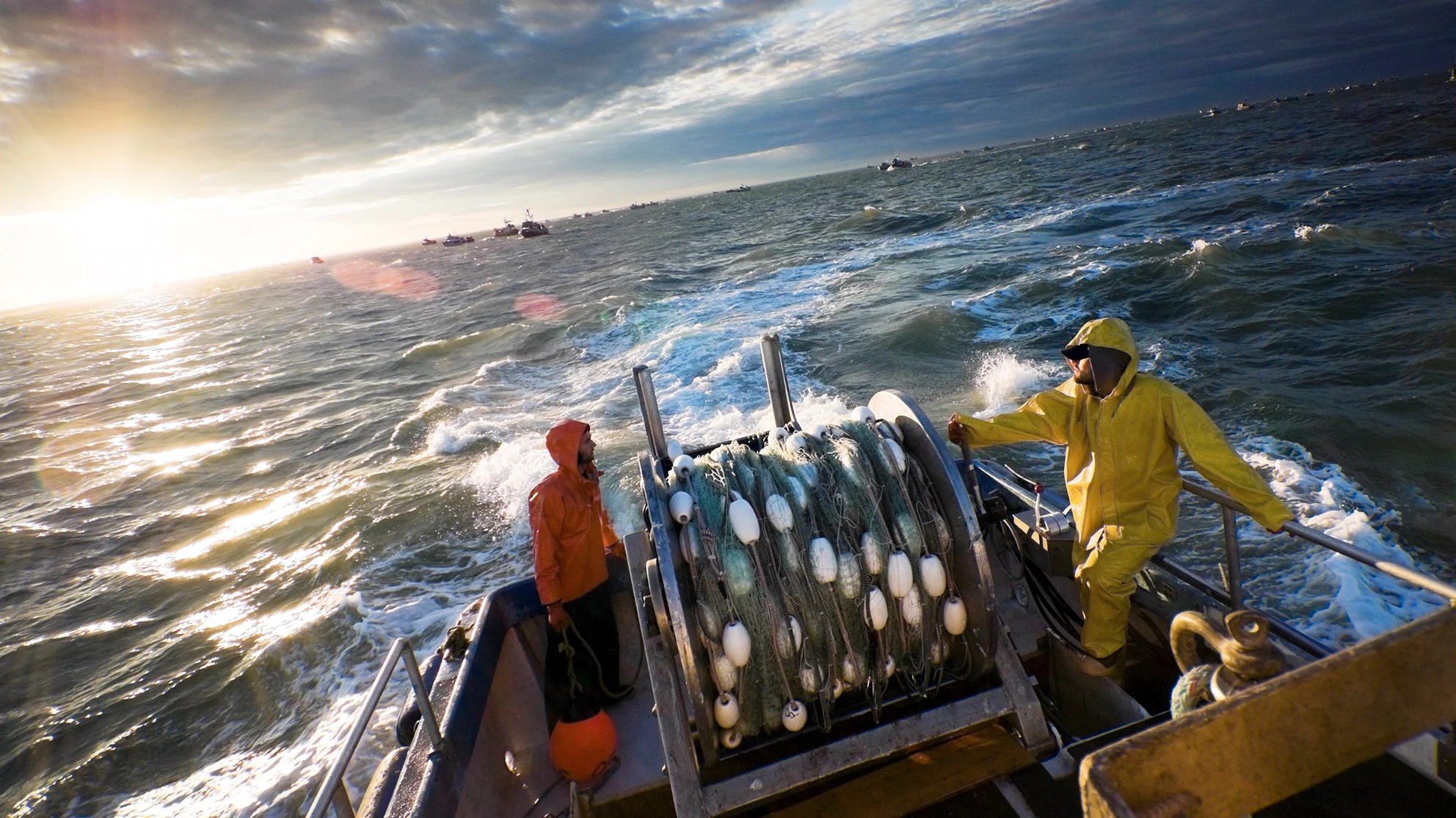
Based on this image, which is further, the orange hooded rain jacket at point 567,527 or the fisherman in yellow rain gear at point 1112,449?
the orange hooded rain jacket at point 567,527

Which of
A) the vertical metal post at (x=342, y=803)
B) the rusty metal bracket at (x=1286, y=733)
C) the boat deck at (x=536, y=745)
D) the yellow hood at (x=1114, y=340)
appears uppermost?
the yellow hood at (x=1114, y=340)

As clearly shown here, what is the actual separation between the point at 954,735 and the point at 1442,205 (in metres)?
28.8

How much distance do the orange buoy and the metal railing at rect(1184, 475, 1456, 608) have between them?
361cm

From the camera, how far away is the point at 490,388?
18.8m

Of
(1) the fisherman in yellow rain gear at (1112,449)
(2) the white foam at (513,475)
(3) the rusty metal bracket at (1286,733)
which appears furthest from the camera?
(2) the white foam at (513,475)

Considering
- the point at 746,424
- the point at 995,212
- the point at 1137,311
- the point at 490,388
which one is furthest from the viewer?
the point at 995,212

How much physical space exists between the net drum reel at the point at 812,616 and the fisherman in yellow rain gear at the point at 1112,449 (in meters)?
0.79

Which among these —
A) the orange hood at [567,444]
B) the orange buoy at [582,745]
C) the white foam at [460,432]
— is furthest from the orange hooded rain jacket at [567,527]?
the white foam at [460,432]

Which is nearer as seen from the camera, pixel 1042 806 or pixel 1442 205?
pixel 1042 806

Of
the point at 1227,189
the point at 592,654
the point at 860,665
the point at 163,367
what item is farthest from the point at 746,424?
the point at 163,367

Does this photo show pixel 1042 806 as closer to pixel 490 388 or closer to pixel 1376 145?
pixel 490 388

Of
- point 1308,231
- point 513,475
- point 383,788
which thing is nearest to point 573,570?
point 383,788

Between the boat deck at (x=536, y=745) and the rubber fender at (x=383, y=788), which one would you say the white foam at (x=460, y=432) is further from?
the rubber fender at (x=383, y=788)

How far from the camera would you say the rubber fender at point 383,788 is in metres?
3.43
